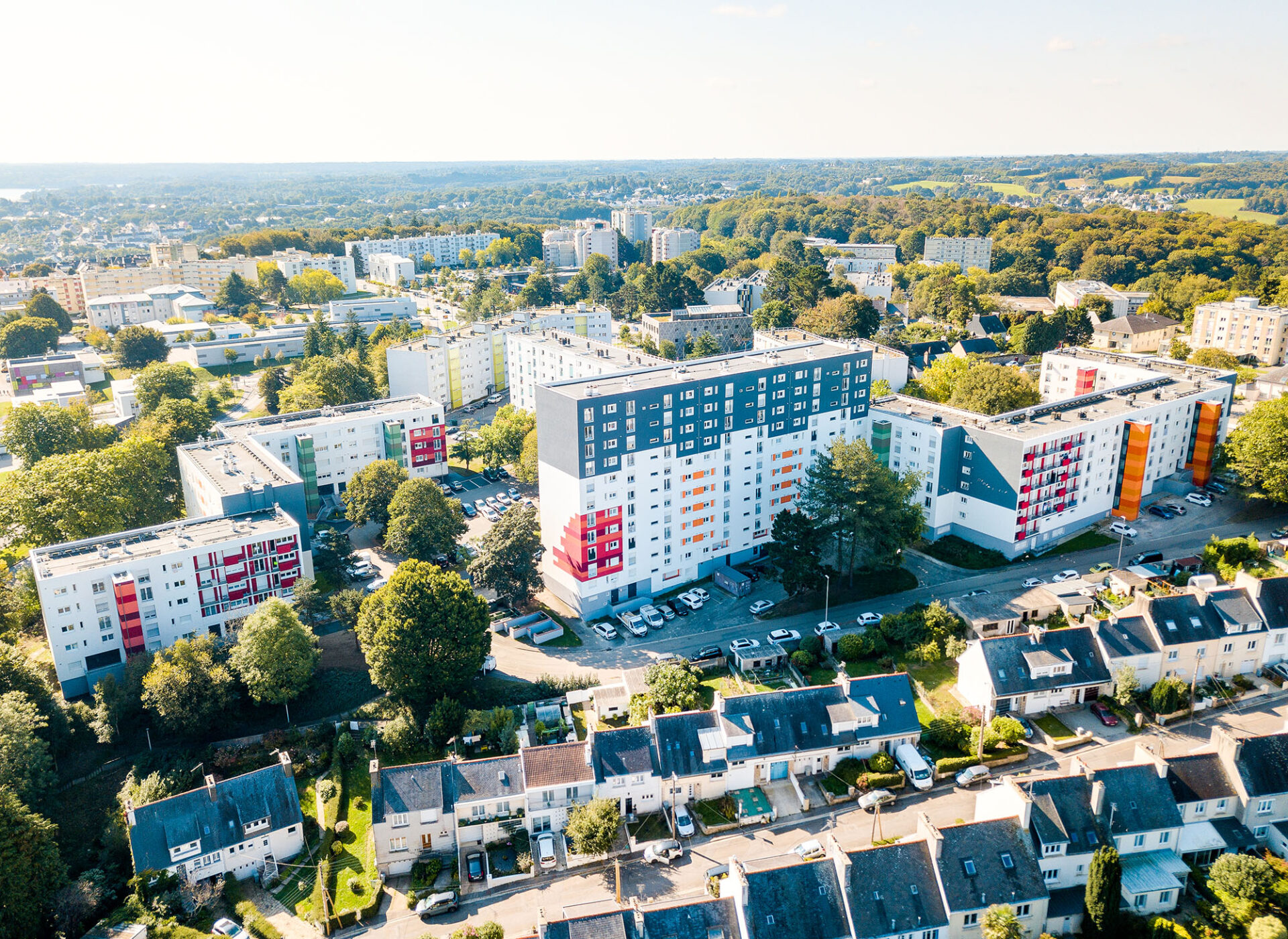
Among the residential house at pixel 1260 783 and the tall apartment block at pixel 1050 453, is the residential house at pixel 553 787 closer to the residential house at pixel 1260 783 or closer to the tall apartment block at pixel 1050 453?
the residential house at pixel 1260 783

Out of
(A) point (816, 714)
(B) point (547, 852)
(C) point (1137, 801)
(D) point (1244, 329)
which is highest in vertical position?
(D) point (1244, 329)

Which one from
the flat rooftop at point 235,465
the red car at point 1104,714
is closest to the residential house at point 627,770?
the red car at point 1104,714

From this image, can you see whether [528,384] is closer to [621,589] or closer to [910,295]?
[621,589]

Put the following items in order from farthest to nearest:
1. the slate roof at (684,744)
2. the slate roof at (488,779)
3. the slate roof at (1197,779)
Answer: the slate roof at (684,744) < the slate roof at (488,779) < the slate roof at (1197,779)

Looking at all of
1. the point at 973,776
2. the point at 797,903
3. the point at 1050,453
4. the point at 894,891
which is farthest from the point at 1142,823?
the point at 1050,453

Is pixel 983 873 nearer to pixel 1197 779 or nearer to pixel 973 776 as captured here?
pixel 973 776
